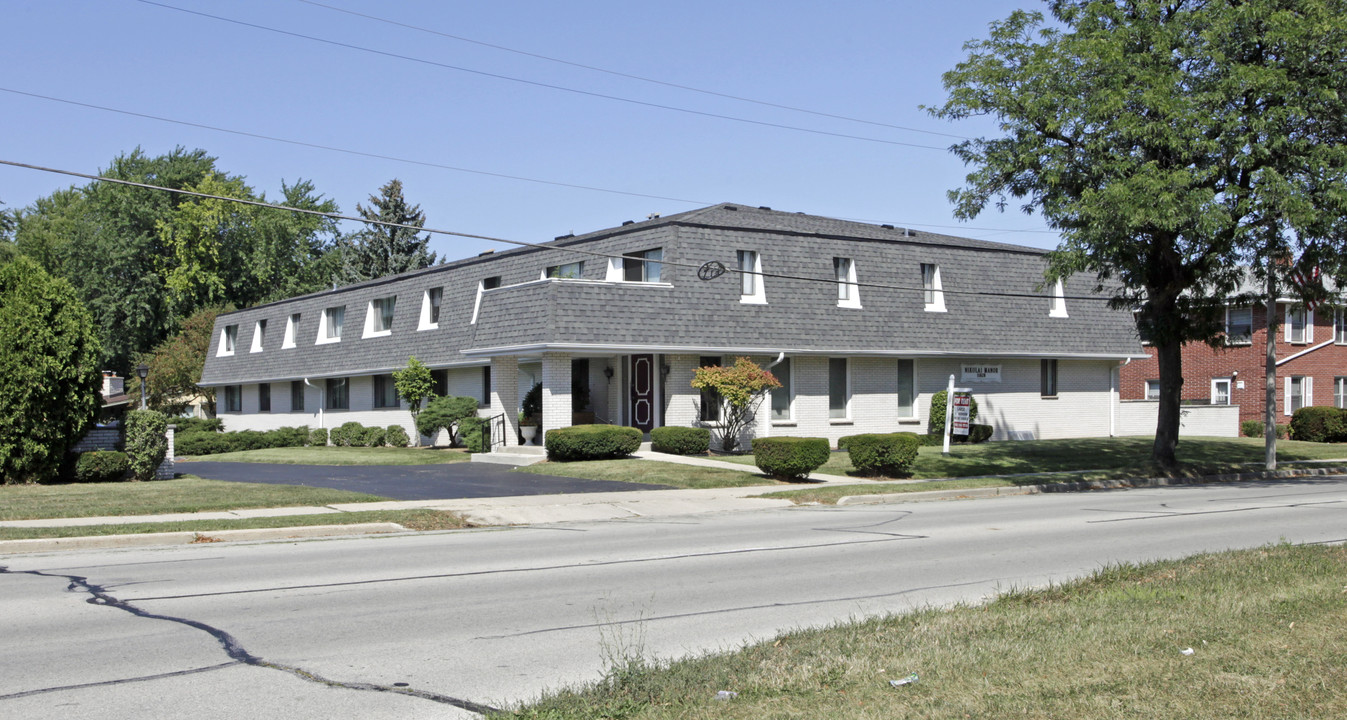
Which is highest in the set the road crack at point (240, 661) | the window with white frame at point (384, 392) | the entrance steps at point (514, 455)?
the window with white frame at point (384, 392)

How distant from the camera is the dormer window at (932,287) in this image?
34375 mm

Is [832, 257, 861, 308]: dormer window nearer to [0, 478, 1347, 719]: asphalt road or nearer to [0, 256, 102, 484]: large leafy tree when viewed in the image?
[0, 478, 1347, 719]: asphalt road

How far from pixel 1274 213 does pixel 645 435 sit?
52.5 feet

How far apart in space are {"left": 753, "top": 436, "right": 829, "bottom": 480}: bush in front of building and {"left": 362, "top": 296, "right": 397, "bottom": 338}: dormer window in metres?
21.0

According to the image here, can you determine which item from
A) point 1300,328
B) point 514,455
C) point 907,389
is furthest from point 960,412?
point 1300,328

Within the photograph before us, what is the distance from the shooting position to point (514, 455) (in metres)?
29.2

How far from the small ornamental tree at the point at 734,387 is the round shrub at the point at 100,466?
45.1 ft

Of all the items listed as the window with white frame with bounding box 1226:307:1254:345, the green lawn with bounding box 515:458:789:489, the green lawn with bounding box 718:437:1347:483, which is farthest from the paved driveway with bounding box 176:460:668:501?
the window with white frame with bounding box 1226:307:1254:345

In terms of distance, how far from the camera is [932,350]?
33.4 meters

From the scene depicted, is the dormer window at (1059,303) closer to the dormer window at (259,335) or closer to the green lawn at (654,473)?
the green lawn at (654,473)

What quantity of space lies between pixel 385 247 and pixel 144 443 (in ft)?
142

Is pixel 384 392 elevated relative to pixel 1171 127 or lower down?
lower down

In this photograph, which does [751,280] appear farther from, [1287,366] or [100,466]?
[1287,366]

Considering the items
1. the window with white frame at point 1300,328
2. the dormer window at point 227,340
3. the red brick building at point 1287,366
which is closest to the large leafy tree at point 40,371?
the dormer window at point 227,340
